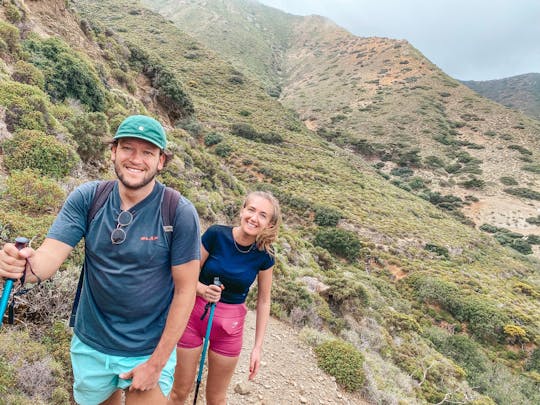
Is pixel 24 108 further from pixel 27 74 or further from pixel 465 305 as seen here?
pixel 465 305

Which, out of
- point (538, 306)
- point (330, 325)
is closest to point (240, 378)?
point (330, 325)

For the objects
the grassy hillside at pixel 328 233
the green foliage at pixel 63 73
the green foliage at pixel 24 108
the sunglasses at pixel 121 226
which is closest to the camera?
the sunglasses at pixel 121 226

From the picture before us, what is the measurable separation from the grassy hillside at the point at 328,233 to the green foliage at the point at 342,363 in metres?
0.25

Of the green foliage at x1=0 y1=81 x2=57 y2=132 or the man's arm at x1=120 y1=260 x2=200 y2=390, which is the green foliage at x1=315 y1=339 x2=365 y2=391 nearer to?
the man's arm at x1=120 y1=260 x2=200 y2=390

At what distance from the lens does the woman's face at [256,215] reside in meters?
2.35

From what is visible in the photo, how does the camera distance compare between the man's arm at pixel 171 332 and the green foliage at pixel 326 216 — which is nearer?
the man's arm at pixel 171 332

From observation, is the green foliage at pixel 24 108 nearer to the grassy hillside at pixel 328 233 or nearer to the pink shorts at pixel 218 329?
the grassy hillside at pixel 328 233

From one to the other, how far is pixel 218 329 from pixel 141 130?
5.01ft

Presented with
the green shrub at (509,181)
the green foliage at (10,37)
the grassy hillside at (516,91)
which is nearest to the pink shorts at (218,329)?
the green foliage at (10,37)

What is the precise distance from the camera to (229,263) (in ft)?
7.68

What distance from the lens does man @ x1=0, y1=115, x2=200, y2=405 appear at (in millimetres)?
1515

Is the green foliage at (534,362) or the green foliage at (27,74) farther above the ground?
the green foliage at (27,74)

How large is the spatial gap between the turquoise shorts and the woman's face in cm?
98

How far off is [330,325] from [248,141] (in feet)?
76.3
